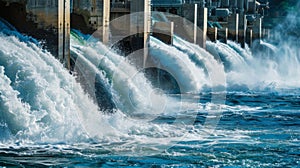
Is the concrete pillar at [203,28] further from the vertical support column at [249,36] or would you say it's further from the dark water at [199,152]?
the vertical support column at [249,36]

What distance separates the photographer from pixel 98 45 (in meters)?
22.9

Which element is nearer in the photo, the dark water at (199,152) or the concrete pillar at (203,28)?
the dark water at (199,152)

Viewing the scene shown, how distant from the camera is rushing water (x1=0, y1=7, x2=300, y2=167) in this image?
44.8 feet

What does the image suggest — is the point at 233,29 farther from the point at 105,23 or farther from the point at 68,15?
the point at 68,15

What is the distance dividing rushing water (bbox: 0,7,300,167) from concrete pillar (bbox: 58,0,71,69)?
493mm

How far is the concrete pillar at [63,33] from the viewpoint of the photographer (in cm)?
1861

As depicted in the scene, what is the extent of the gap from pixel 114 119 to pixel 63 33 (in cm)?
279

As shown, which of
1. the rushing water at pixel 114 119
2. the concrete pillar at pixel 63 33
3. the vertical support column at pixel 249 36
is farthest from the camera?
the vertical support column at pixel 249 36

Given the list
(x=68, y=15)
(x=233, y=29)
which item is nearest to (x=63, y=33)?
(x=68, y=15)

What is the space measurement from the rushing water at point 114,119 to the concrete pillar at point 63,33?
0.49 m

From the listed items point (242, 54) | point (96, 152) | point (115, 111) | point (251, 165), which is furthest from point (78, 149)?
point (242, 54)

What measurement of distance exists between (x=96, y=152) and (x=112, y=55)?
9182 mm

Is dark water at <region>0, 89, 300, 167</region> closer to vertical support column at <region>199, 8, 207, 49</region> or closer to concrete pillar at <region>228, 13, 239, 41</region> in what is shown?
vertical support column at <region>199, 8, 207, 49</region>

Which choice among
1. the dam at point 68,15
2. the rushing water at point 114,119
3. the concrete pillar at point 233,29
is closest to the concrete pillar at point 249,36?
the concrete pillar at point 233,29
